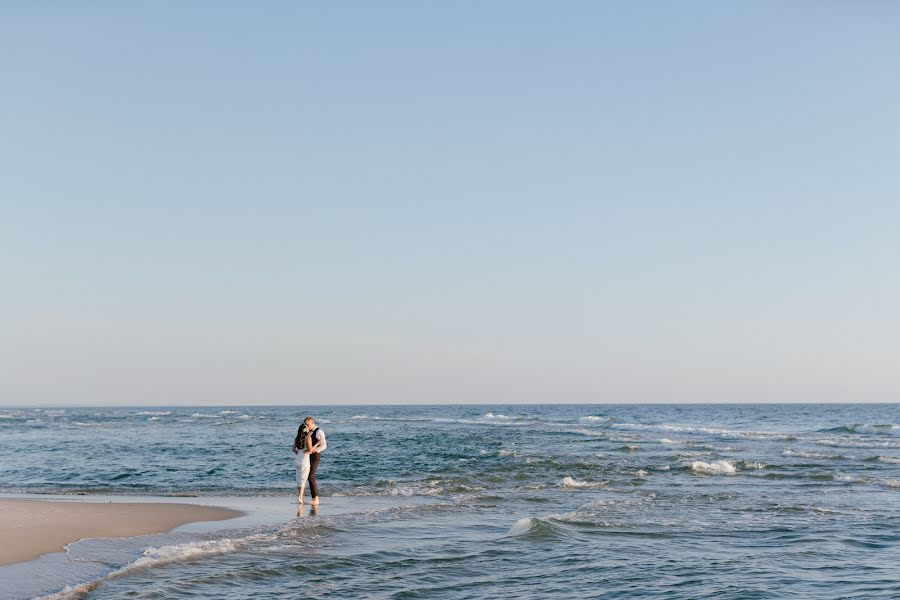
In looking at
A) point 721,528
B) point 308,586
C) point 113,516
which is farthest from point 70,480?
point 721,528

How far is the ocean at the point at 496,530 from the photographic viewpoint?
976cm

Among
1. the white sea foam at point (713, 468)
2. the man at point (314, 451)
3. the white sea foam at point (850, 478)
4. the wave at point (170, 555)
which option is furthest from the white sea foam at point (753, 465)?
the wave at point (170, 555)

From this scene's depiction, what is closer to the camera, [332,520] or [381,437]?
[332,520]

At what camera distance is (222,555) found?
11.3 metres

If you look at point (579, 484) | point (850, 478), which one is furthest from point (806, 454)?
point (579, 484)

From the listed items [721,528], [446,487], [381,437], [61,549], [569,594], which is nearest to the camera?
[569,594]

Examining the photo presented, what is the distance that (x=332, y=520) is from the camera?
14.5 meters

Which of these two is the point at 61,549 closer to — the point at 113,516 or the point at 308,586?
the point at 113,516

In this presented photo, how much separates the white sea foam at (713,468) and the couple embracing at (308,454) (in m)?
12.3

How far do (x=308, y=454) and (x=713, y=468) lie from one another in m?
13.3

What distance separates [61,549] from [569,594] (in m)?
7.22

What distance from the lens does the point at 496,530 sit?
1366 centimetres

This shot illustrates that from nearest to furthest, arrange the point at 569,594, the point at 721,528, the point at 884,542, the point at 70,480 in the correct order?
the point at 569,594
the point at 884,542
the point at 721,528
the point at 70,480

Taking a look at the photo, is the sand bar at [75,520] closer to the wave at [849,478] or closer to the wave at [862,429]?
the wave at [849,478]
